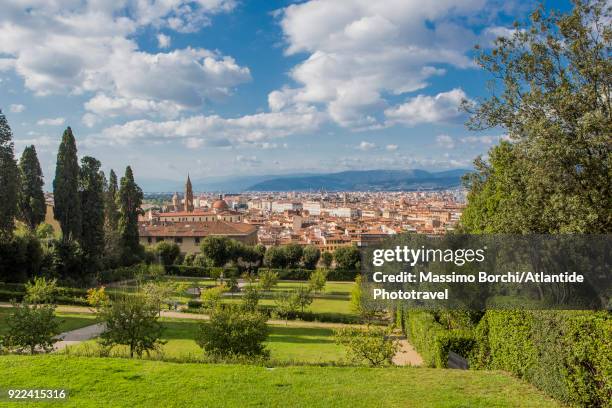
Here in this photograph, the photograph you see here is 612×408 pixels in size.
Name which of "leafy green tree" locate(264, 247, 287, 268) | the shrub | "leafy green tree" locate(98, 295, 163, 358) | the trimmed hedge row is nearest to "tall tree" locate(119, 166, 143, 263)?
the trimmed hedge row

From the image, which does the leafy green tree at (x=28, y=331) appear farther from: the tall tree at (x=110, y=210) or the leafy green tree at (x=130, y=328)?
the tall tree at (x=110, y=210)

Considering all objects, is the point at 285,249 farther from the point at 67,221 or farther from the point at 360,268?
the point at 67,221

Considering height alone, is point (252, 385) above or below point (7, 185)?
below

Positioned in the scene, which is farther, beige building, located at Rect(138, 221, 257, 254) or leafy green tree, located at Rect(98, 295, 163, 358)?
beige building, located at Rect(138, 221, 257, 254)

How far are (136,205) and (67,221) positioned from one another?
431 inches

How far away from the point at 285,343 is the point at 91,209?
28.5m

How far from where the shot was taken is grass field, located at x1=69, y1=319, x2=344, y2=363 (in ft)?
62.6

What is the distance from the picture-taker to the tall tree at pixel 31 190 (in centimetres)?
4372

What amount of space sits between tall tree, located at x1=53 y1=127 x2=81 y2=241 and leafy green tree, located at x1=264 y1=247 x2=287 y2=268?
72.3 ft

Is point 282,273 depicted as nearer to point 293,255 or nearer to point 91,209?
point 293,255

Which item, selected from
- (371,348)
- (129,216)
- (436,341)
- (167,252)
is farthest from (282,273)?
(371,348)

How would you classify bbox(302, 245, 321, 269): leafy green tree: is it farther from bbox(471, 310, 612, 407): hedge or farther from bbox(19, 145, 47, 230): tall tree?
bbox(471, 310, 612, 407): hedge

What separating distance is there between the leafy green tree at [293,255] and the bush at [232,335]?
41.8m

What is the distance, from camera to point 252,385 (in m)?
9.71
